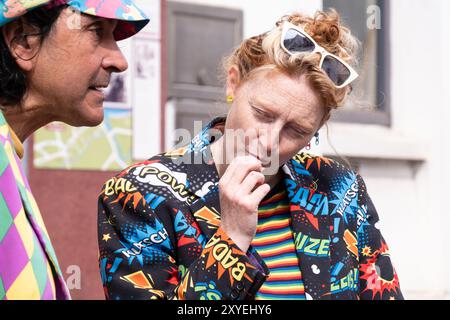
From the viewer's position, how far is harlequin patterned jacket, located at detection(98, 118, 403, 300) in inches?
79.7

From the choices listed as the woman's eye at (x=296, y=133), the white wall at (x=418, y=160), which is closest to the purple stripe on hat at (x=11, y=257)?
the woman's eye at (x=296, y=133)

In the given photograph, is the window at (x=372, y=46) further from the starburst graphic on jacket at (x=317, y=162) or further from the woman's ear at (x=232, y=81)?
the woman's ear at (x=232, y=81)

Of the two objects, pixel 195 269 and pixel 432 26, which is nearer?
pixel 195 269

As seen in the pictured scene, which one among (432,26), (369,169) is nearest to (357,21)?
(432,26)

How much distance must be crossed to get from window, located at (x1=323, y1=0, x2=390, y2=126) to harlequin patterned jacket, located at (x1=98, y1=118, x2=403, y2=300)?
3950 mm

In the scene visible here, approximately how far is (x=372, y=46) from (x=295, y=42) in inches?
174

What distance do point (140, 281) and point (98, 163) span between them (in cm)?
335

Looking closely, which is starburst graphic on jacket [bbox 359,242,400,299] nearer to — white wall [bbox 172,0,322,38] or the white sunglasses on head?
the white sunglasses on head

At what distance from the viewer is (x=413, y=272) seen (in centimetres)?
648

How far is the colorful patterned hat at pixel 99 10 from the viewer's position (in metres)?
2.03

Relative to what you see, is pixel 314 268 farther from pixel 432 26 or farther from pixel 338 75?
pixel 432 26

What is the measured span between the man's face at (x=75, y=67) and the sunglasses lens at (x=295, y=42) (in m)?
0.46

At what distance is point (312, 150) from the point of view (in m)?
5.50

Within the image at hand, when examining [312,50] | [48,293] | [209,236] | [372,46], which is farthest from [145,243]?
[372,46]
